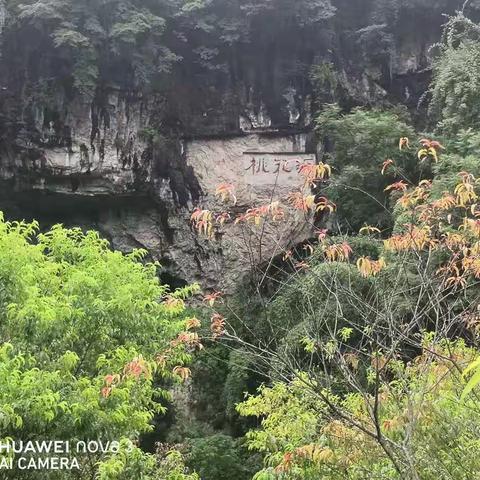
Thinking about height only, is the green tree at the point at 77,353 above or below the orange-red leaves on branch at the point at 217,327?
below

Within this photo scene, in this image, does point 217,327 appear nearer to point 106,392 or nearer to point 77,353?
point 106,392

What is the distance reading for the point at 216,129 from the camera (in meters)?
10.5

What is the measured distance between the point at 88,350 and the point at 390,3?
8706mm

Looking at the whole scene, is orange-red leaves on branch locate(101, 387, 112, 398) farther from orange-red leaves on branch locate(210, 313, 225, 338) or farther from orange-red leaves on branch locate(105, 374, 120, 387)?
orange-red leaves on branch locate(210, 313, 225, 338)

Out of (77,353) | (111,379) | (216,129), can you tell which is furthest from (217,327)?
(216,129)

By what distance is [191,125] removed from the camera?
34.4ft

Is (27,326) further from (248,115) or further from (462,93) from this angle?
(248,115)

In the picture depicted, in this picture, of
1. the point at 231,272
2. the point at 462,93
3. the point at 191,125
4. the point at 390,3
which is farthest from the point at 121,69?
the point at 462,93

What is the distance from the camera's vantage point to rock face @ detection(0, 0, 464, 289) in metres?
10.1

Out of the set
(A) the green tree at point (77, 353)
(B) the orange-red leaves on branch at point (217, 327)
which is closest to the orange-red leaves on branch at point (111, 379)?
(A) the green tree at point (77, 353)

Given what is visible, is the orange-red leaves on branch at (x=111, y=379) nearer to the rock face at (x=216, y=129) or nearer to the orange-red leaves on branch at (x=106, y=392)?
the orange-red leaves on branch at (x=106, y=392)

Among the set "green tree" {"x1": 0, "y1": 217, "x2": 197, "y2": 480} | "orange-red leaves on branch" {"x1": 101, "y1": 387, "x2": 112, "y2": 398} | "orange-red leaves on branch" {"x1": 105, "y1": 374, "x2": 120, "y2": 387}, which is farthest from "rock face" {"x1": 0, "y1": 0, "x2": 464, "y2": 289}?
"orange-red leaves on branch" {"x1": 101, "y1": 387, "x2": 112, "y2": 398}

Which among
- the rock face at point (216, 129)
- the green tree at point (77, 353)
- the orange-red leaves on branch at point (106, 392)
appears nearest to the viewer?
the green tree at point (77, 353)

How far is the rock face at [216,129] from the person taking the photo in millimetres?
10094
